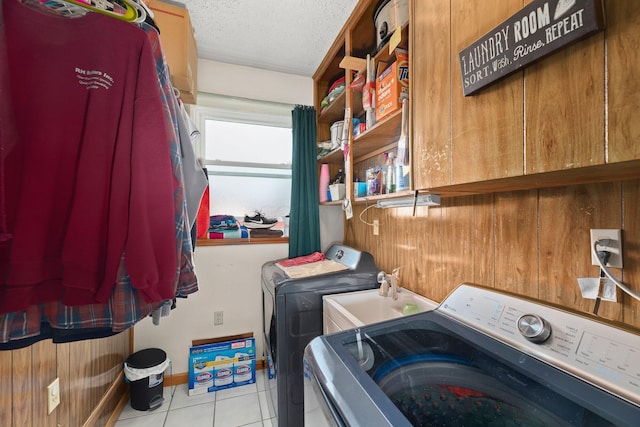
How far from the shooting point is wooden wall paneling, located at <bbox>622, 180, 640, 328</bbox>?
676mm

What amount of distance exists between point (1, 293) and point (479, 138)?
1324mm

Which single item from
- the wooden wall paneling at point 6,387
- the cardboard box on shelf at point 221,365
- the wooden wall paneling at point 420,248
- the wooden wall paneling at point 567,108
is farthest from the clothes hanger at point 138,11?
the cardboard box on shelf at point 221,365

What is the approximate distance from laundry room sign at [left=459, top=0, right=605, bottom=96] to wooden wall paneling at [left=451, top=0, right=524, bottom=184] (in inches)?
1.4

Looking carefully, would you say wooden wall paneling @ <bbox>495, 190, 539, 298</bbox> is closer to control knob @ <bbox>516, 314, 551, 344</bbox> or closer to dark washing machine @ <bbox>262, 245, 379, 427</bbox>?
control knob @ <bbox>516, 314, 551, 344</bbox>

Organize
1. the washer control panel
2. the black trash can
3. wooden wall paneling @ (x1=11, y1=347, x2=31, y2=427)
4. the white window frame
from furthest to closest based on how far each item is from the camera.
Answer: the white window frame
the black trash can
wooden wall paneling @ (x1=11, y1=347, x2=31, y2=427)
the washer control panel

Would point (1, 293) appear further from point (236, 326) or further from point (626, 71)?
point (236, 326)

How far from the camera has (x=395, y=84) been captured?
1.20 metres

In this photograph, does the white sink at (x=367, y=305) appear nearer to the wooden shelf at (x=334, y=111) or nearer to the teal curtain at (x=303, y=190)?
the teal curtain at (x=303, y=190)

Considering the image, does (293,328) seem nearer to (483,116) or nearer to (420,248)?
(420,248)

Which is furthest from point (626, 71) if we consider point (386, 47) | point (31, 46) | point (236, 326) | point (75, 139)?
point (236, 326)

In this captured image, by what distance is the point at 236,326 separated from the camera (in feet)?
7.20

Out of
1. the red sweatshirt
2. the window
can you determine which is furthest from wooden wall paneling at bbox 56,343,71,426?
the window

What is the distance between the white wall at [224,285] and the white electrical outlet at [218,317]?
26mm

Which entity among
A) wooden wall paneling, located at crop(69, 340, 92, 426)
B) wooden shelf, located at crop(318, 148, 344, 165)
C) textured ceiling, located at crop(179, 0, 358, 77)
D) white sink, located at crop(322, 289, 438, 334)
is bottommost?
wooden wall paneling, located at crop(69, 340, 92, 426)
